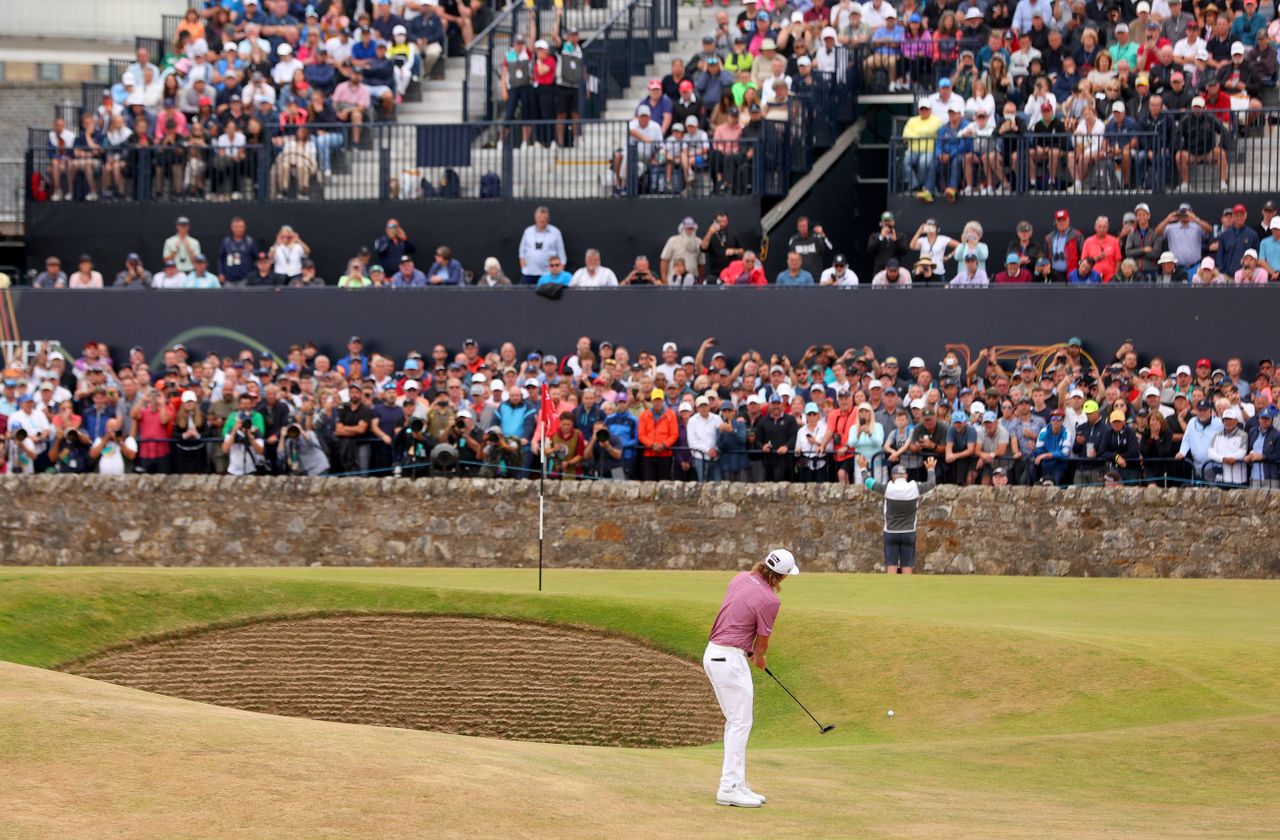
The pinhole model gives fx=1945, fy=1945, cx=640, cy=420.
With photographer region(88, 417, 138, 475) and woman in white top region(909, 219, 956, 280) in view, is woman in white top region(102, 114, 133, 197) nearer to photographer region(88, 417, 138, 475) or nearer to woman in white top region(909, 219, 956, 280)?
photographer region(88, 417, 138, 475)

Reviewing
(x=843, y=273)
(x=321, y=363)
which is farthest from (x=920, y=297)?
(x=321, y=363)

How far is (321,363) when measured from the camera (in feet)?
96.7

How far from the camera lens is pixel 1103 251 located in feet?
93.9

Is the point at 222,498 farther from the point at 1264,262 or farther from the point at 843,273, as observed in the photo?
the point at 1264,262

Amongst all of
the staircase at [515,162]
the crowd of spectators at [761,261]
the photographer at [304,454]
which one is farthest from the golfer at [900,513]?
the staircase at [515,162]

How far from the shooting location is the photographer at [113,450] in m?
28.1

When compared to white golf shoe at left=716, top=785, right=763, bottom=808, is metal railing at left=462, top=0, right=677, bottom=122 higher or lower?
higher

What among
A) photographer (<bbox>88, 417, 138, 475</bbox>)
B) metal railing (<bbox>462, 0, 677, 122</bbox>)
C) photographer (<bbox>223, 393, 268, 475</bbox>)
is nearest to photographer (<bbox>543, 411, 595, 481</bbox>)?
photographer (<bbox>223, 393, 268, 475</bbox>)

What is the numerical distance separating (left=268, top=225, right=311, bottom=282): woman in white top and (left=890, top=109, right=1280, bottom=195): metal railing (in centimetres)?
1086

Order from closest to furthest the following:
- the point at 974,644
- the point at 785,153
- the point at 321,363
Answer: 1. the point at 974,644
2. the point at 321,363
3. the point at 785,153

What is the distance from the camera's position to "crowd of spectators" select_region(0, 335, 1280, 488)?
84.3 ft

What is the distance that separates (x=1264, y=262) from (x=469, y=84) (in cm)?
1500

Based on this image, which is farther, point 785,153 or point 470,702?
point 785,153

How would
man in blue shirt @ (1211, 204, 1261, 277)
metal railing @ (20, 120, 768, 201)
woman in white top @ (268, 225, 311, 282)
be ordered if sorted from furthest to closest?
metal railing @ (20, 120, 768, 201) → woman in white top @ (268, 225, 311, 282) → man in blue shirt @ (1211, 204, 1261, 277)
